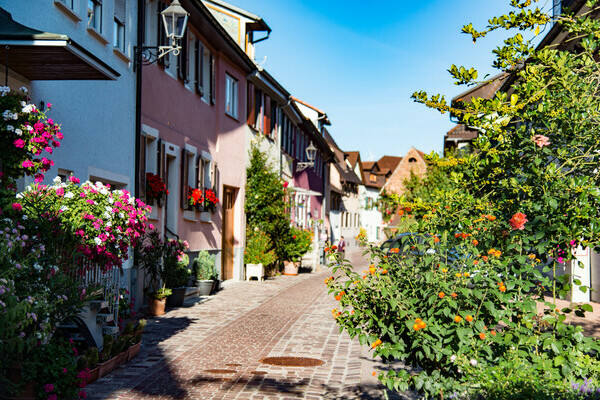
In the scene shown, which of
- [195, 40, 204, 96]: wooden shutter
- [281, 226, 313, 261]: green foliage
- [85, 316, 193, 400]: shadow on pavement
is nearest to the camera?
[85, 316, 193, 400]: shadow on pavement

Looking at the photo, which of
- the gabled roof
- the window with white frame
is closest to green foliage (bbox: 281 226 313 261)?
the window with white frame

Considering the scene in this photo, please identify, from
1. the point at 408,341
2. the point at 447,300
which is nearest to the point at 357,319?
the point at 408,341

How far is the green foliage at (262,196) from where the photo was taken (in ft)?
72.4

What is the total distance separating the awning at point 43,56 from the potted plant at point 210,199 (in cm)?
924

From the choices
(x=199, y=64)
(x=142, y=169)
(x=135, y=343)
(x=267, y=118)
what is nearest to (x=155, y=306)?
(x=142, y=169)

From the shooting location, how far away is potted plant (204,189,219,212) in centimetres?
1800

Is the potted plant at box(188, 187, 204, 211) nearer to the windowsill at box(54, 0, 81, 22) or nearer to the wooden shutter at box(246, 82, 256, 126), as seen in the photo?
the wooden shutter at box(246, 82, 256, 126)

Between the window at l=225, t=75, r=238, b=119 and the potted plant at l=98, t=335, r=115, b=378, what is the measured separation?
517 inches

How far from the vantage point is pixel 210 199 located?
59.6 feet

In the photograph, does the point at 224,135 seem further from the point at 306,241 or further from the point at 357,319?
the point at 357,319

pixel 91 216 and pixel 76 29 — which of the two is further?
pixel 76 29

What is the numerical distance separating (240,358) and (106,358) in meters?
1.82

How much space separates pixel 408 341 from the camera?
16.4ft

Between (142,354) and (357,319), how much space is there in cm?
461
